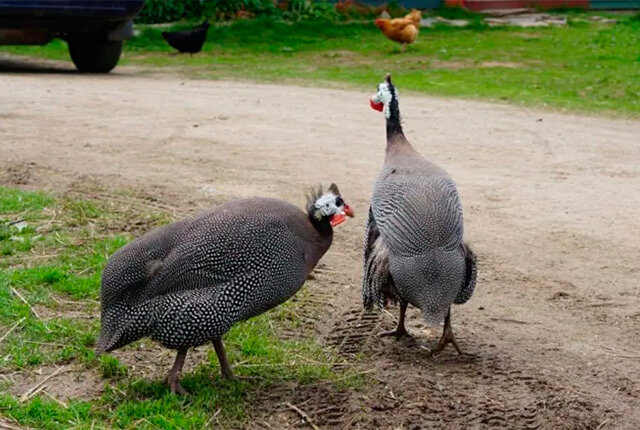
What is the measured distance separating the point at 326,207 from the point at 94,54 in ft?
28.1

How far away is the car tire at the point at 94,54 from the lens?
39.8 feet

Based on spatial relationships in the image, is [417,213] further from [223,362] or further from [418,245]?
[223,362]

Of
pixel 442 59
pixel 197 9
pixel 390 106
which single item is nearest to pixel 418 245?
pixel 390 106

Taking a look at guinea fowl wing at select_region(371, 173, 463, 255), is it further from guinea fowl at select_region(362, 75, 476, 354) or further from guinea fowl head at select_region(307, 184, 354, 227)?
guinea fowl head at select_region(307, 184, 354, 227)

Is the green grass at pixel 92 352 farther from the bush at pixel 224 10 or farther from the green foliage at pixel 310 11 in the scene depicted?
the green foliage at pixel 310 11

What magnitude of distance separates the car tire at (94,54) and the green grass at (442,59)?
0.95 meters

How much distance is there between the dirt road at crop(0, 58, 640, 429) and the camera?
4.05 metres

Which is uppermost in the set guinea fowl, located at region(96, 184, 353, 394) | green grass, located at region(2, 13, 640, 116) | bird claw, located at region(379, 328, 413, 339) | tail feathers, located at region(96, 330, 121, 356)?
guinea fowl, located at region(96, 184, 353, 394)

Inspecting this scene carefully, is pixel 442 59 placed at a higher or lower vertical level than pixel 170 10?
higher

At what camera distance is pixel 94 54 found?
40.0 feet

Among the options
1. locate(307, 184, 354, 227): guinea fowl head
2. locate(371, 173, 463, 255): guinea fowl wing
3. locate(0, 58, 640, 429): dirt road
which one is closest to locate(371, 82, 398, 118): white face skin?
locate(371, 173, 463, 255): guinea fowl wing

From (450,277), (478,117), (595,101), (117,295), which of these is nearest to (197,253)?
(117,295)

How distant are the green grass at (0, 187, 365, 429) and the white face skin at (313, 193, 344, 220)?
59 cm

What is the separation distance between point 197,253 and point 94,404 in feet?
2.08
